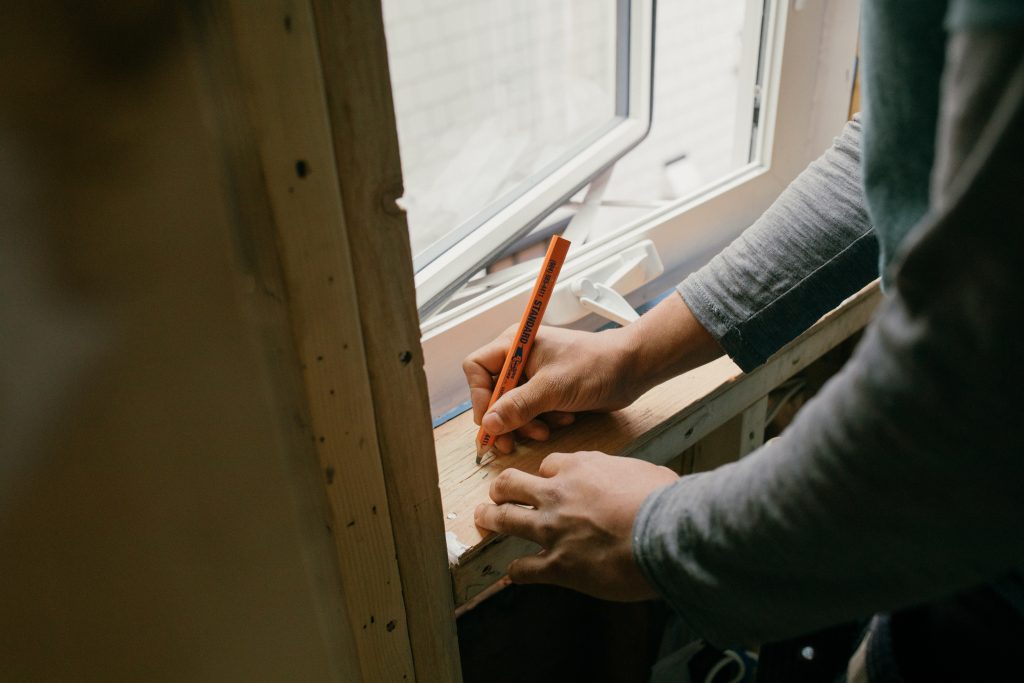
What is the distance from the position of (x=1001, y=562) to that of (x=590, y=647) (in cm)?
81

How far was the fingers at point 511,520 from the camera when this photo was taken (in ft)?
1.95

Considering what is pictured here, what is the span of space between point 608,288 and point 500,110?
0.89 ft

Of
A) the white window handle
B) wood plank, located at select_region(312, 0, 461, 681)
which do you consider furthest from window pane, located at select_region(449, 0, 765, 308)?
wood plank, located at select_region(312, 0, 461, 681)

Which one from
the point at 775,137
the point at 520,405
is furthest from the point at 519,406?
the point at 775,137

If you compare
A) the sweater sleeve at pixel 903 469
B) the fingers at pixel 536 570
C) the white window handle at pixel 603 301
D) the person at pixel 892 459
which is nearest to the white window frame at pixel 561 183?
the white window handle at pixel 603 301

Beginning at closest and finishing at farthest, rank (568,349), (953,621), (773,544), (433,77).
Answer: (773,544)
(953,621)
(568,349)
(433,77)

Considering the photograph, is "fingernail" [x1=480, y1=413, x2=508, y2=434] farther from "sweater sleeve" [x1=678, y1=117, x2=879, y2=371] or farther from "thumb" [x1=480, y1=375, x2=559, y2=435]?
"sweater sleeve" [x1=678, y1=117, x2=879, y2=371]

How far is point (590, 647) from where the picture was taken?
108 centimetres

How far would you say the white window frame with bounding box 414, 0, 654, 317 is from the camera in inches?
34.0

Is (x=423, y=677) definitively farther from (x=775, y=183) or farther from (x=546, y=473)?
(x=775, y=183)

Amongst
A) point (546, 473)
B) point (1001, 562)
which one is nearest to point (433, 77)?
point (546, 473)

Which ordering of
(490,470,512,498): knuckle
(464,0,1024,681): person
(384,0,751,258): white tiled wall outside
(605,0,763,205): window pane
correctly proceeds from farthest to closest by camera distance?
(605,0,763,205): window pane < (384,0,751,258): white tiled wall outside < (490,470,512,498): knuckle < (464,0,1024,681): person

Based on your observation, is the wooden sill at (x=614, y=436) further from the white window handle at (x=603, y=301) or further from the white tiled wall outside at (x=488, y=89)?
the white tiled wall outside at (x=488, y=89)

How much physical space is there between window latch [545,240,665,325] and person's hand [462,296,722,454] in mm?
162
